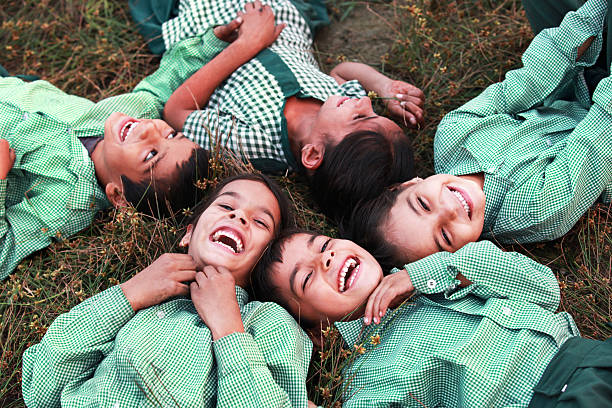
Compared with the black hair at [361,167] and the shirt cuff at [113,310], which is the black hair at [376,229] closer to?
the black hair at [361,167]

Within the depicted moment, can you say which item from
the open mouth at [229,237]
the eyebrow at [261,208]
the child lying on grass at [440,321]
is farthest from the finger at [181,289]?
the eyebrow at [261,208]

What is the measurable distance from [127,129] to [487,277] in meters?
2.30

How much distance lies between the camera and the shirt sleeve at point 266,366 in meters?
2.43

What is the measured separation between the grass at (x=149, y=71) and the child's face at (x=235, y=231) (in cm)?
49

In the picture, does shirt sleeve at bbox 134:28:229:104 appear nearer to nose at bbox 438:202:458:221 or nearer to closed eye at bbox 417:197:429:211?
closed eye at bbox 417:197:429:211

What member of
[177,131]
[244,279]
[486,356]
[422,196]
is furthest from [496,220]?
[177,131]

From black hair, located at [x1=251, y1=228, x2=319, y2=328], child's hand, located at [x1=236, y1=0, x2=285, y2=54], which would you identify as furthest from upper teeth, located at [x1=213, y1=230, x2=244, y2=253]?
child's hand, located at [x1=236, y1=0, x2=285, y2=54]

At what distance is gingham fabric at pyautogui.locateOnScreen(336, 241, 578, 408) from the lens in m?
2.52

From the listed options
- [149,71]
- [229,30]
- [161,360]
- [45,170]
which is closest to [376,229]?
[161,360]

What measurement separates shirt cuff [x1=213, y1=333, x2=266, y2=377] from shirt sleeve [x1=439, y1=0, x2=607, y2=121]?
1845mm

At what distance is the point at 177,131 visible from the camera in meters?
3.90

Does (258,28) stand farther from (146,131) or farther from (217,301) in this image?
(217,301)

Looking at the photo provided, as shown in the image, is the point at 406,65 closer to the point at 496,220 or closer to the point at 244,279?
the point at 496,220

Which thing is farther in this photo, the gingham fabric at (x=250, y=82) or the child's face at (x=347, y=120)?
the gingham fabric at (x=250, y=82)
